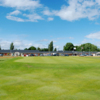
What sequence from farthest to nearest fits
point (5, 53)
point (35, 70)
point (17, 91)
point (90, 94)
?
point (5, 53)
point (35, 70)
point (17, 91)
point (90, 94)

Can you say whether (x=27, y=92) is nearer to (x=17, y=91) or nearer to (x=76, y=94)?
(x=17, y=91)

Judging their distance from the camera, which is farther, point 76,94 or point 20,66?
point 20,66

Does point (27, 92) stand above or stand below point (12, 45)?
below

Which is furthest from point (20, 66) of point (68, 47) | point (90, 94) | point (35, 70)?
point (68, 47)

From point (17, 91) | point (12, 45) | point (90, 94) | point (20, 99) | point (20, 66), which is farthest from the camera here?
point (12, 45)

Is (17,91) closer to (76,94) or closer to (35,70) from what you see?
(76,94)

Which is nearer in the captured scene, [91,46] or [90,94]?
[90,94]

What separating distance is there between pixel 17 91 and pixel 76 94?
3850 mm

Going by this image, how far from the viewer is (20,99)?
646 cm

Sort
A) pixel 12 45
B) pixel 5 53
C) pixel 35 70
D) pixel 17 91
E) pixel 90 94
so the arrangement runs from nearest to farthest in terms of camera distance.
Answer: pixel 90 94 < pixel 17 91 < pixel 35 70 < pixel 5 53 < pixel 12 45

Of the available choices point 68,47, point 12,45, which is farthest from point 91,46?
point 12,45

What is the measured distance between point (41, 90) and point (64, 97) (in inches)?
71.0

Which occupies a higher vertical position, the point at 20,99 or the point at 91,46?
the point at 91,46

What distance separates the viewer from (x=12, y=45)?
14112 cm
